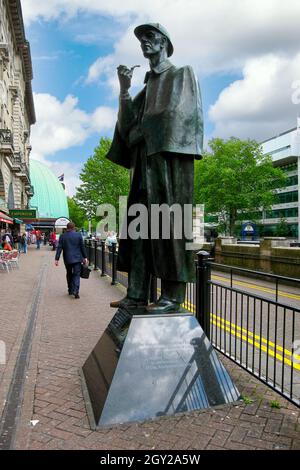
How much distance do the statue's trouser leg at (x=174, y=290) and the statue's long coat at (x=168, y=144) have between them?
0.12m

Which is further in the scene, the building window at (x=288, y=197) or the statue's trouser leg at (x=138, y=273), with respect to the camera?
the building window at (x=288, y=197)

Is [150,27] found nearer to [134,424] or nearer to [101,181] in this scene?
[134,424]

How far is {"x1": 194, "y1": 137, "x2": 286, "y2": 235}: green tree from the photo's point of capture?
44406 millimetres

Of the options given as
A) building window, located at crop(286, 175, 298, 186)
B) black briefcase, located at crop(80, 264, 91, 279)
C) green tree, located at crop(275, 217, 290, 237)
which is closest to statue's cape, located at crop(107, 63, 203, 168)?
black briefcase, located at crop(80, 264, 91, 279)

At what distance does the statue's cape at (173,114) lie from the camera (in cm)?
379

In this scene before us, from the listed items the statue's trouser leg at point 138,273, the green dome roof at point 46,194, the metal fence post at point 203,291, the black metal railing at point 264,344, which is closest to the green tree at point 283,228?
the green dome roof at point 46,194

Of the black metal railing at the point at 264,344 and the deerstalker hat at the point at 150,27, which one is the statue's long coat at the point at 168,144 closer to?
the deerstalker hat at the point at 150,27

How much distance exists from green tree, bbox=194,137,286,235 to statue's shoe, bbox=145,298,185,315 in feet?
132

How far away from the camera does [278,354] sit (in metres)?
5.93

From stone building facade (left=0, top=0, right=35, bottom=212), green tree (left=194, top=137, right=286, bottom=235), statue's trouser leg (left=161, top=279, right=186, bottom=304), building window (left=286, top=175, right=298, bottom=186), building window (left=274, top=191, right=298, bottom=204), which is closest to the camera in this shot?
statue's trouser leg (left=161, top=279, right=186, bottom=304)

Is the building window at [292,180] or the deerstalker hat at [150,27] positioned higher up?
the building window at [292,180]

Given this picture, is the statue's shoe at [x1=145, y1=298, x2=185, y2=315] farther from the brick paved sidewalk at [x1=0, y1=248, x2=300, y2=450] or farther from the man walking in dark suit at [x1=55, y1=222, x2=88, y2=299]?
the man walking in dark suit at [x1=55, y1=222, x2=88, y2=299]

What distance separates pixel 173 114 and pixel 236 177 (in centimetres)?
4192

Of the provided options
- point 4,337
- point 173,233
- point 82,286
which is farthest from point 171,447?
point 82,286
